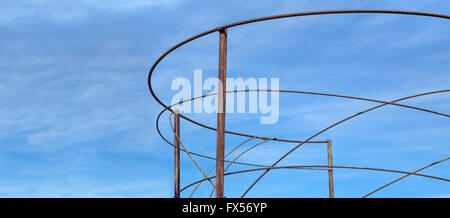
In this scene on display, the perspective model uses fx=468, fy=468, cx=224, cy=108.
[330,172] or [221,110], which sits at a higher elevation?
[330,172]

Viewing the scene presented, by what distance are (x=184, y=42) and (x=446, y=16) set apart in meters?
5.62

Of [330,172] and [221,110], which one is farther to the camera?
[330,172]

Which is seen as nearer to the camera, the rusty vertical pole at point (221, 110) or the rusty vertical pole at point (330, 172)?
the rusty vertical pole at point (221, 110)

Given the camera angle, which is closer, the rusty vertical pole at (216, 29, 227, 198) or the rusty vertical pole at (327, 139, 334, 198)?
the rusty vertical pole at (216, 29, 227, 198)
